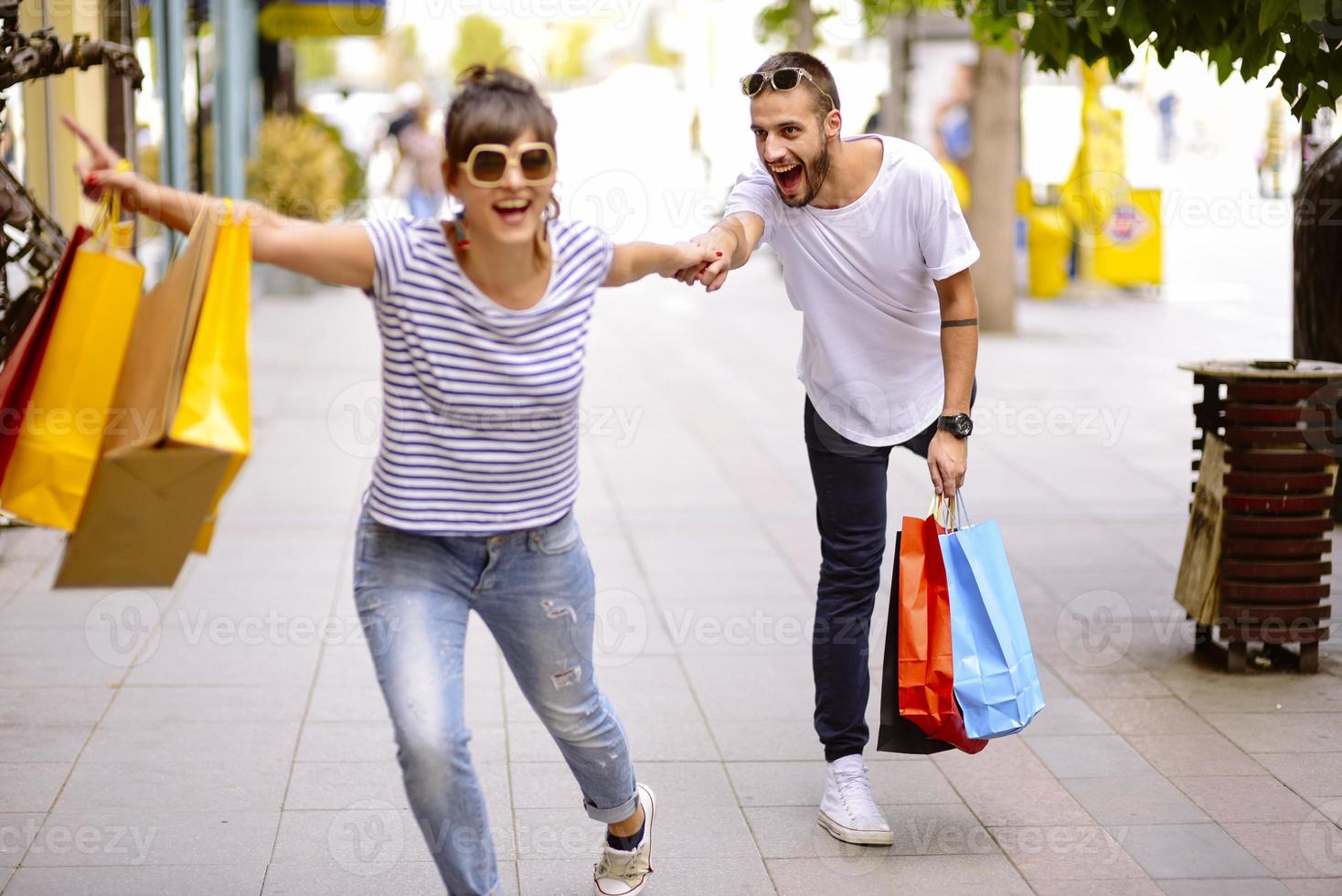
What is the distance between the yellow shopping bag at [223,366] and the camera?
8.96ft

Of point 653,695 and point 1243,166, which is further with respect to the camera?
point 1243,166

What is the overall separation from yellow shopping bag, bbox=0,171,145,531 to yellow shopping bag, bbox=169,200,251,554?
191 mm

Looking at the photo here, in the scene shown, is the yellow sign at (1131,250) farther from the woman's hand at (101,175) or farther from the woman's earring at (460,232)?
the woman's hand at (101,175)

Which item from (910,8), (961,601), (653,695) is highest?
(910,8)

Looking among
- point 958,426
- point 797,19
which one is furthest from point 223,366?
point 797,19

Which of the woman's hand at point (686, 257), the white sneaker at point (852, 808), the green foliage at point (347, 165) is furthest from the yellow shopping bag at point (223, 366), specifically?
the green foliage at point (347, 165)

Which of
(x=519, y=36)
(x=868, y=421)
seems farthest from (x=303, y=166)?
(x=519, y=36)

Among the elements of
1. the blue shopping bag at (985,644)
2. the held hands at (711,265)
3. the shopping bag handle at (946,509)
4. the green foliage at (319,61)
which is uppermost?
the green foliage at (319,61)

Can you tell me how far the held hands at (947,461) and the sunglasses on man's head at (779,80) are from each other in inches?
31.8

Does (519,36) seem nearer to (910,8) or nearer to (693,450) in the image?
(910,8)

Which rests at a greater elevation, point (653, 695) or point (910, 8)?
point (910, 8)

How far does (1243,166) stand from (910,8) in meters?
25.5

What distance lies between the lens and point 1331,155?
21.9 ft

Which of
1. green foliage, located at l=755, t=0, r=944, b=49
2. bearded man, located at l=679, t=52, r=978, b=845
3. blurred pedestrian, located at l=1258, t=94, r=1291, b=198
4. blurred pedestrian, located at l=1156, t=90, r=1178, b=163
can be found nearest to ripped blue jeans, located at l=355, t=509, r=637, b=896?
bearded man, located at l=679, t=52, r=978, b=845
